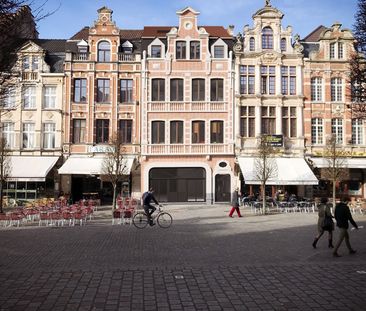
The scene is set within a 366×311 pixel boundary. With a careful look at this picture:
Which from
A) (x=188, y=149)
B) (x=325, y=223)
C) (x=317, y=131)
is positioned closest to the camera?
(x=325, y=223)

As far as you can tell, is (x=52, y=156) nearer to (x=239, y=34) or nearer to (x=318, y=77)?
(x=239, y=34)

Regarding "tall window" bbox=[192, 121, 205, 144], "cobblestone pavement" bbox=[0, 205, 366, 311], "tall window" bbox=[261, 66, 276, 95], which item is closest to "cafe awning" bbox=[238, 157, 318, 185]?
"tall window" bbox=[192, 121, 205, 144]

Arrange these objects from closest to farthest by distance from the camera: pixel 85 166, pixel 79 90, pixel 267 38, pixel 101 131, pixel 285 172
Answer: pixel 285 172 < pixel 85 166 < pixel 101 131 < pixel 79 90 < pixel 267 38

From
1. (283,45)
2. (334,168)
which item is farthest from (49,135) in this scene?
(334,168)

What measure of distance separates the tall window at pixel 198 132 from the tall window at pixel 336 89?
10.6m

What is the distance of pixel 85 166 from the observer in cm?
3045

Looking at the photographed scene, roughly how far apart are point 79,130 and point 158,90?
22.8ft

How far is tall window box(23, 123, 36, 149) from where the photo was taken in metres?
32.0

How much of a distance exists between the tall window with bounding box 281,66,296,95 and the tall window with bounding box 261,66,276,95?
2.32ft

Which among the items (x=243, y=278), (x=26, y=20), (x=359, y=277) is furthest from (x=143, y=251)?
(x=26, y=20)

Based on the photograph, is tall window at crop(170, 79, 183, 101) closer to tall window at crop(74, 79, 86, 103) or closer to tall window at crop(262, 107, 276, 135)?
tall window at crop(262, 107, 276, 135)

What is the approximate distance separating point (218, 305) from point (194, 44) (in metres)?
28.5

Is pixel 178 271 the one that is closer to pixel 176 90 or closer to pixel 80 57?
pixel 176 90

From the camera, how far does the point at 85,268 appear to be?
31.9ft
